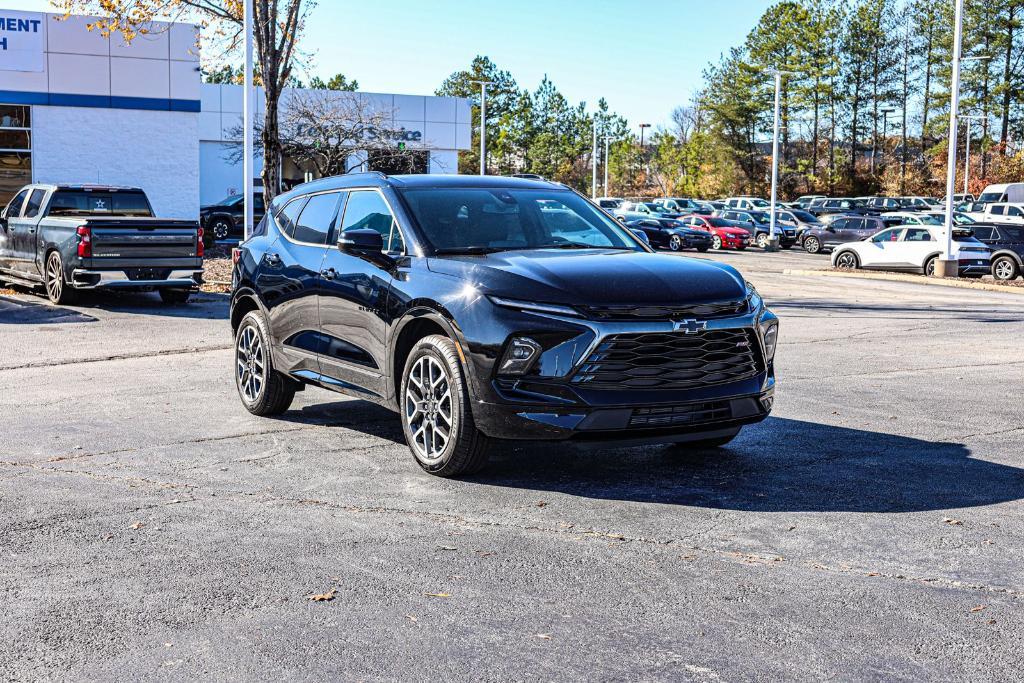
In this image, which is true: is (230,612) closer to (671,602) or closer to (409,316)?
(671,602)

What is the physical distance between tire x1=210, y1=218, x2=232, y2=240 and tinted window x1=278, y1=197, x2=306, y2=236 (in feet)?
109

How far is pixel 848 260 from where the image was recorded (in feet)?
113

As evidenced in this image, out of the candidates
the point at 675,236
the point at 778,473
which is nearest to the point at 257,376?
the point at 778,473

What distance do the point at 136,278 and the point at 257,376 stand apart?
32.3 feet

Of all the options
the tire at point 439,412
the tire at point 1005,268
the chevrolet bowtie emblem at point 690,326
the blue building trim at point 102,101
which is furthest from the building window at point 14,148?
the chevrolet bowtie emblem at point 690,326

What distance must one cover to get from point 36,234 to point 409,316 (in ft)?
45.6

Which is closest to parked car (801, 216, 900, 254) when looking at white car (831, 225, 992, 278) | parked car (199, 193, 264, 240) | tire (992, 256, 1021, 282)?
white car (831, 225, 992, 278)

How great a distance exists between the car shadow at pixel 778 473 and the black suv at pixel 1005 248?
78.5 ft

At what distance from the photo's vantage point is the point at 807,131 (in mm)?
92125

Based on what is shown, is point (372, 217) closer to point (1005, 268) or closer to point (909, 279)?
point (909, 279)

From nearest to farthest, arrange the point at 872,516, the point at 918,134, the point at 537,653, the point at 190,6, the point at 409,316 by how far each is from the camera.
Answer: the point at 537,653 → the point at 872,516 → the point at 409,316 → the point at 190,6 → the point at 918,134

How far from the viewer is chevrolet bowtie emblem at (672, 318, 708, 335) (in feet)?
20.6

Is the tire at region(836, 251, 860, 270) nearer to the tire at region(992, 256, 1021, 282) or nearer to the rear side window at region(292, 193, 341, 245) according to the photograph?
the tire at region(992, 256, 1021, 282)

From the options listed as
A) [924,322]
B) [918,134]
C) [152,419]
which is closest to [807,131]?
[918,134]
